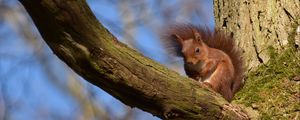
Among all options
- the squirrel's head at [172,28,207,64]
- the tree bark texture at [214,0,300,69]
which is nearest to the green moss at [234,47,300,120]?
the tree bark texture at [214,0,300,69]

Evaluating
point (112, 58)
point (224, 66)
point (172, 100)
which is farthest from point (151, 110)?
point (224, 66)

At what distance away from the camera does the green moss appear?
8.29ft

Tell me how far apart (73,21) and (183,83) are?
637 mm

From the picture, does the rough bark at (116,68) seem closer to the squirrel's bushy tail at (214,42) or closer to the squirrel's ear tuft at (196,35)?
the squirrel's bushy tail at (214,42)

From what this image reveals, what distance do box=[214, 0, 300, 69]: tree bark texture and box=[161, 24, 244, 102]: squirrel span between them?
0.07 metres

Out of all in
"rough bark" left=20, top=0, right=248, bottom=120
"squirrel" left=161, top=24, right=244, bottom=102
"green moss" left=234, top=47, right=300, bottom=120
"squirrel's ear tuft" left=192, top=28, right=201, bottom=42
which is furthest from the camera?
"squirrel's ear tuft" left=192, top=28, right=201, bottom=42

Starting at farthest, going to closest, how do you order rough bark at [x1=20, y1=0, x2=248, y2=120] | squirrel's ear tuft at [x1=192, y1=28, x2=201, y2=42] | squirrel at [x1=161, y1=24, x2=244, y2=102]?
squirrel's ear tuft at [x1=192, y1=28, x2=201, y2=42] < squirrel at [x1=161, y1=24, x2=244, y2=102] < rough bark at [x1=20, y1=0, x2=248, y2=120]

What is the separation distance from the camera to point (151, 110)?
219cm

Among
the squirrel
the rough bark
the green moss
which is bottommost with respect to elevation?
the rough bark

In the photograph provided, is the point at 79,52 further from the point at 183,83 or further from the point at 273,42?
the point at 273,42

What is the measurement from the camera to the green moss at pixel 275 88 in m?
2.53

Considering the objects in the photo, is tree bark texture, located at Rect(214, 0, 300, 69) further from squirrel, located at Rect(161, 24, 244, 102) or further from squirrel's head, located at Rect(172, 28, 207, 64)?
squirrel's head, located at Rect(172, 28, 207, 64)

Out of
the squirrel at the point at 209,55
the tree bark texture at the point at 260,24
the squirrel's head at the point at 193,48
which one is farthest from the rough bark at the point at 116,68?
the squirrel's head at the point at 193,48

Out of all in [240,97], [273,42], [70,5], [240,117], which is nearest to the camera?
[70,5]
